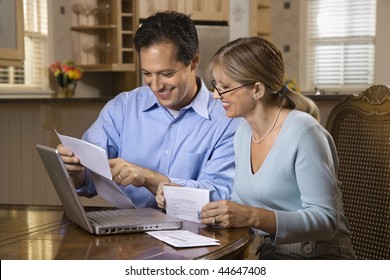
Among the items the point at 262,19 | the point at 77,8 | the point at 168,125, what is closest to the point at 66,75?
the point at 77,8

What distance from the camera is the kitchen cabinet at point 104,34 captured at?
632cm

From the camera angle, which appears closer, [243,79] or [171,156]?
[243,79]

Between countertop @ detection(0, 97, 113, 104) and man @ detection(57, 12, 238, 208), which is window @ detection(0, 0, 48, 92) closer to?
countertop @ detection(0, 97, 113, 104)

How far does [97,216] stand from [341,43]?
6.31m

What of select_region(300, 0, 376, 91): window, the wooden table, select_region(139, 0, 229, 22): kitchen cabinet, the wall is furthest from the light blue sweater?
select_region(300, 0, 376, 91): window

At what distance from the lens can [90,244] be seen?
1415 millimetres

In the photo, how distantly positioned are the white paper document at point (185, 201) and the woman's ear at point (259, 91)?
0.33 m

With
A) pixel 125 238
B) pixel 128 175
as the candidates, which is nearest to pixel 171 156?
pixel 128 175

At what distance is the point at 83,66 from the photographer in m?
6.39

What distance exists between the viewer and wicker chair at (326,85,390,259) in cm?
185
